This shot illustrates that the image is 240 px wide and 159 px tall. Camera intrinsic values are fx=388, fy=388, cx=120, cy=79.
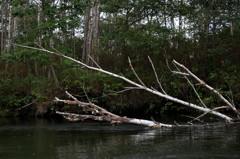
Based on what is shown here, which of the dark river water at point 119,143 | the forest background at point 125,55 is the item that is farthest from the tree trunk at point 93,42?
the dark river water at point 119,143

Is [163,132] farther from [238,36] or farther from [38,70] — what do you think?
[38,70]

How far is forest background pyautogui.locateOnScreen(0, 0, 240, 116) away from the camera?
20734 millimetres

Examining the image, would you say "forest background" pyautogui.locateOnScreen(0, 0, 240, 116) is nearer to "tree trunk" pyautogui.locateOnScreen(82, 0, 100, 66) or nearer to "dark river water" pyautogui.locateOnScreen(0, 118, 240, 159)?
"tree trunk" pyautogui.locateOnScreen(82, 0, 100, 66)

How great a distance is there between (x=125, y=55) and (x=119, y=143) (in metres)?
13.5

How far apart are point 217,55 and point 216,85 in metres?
2.77

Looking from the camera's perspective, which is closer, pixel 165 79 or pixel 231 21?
pixel 231 21

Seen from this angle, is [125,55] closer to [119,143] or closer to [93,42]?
[93,42]

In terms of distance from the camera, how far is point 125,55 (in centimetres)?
2438

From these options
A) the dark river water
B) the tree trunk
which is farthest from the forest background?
the dark river water

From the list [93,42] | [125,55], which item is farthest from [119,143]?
[93,42]

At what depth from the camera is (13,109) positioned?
23.1m

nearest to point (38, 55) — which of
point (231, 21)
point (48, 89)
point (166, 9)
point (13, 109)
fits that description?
point (48, 89)

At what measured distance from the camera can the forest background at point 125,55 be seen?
20.7 m

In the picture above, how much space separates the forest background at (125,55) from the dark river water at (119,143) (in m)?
6.07
